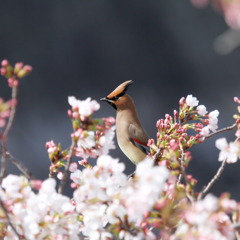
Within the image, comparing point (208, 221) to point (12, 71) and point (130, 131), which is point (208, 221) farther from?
point (130, 131)

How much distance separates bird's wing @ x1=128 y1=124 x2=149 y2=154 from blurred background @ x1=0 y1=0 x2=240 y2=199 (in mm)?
2671

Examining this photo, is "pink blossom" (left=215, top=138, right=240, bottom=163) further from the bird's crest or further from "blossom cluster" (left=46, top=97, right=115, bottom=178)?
the bird's crest

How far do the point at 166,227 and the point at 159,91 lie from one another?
4039mm

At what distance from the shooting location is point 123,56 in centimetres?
493

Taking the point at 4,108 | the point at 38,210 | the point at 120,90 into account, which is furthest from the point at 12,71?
the point at 120,90

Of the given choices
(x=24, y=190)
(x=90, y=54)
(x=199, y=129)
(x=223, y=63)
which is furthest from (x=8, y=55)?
(x=24, y=190)

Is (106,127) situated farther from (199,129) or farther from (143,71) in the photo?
(143,71)

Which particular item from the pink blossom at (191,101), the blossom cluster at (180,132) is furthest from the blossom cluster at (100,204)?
the pink blossom at (191,101)

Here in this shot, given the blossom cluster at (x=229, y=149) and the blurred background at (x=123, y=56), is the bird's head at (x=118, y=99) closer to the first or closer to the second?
the blossom cluster at (x=229, y=149)

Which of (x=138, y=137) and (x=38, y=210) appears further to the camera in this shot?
(x=138, y=137)

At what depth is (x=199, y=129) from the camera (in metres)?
1.35

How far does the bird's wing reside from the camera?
2.00 meters

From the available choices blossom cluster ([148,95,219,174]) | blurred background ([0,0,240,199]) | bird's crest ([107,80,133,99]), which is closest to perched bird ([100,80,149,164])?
bird's crest ([107,80,133,99])

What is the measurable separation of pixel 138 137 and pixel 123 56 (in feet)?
9.83
